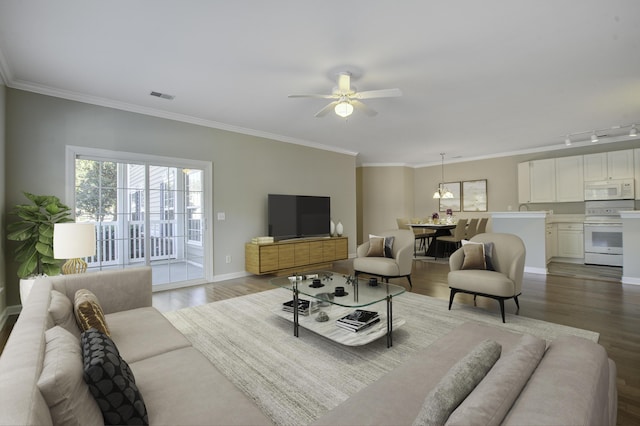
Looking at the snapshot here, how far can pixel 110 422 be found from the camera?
1044mm

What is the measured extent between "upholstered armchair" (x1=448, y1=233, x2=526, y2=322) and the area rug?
0.30 meters

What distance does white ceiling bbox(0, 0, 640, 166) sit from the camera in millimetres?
2391

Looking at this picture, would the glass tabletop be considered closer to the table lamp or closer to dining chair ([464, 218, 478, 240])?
the table lamp

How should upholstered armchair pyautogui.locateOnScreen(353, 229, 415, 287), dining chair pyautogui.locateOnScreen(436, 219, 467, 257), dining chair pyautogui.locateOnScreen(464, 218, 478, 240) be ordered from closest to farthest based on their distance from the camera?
upholstered armchair pyautogui.locateOnScreen(353, 229, 415, 287)
dining chair pyautogui.locateOnScreen(436, 219, 467, 257)
dining chair pyautogui.locateOnScreen(464, 218, 478, 240)

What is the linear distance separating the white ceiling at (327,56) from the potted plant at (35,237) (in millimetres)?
1468

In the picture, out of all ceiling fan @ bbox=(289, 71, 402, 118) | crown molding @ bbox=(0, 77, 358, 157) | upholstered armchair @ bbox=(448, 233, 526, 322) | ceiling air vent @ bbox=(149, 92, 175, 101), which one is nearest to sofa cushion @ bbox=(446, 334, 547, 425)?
upholstered armchair @ bbox=(448, 233, 526, 322)

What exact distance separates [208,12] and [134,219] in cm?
328

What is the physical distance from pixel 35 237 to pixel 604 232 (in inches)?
369

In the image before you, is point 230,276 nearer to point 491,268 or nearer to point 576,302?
point 491,268

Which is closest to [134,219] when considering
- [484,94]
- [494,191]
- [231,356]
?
[231,356]

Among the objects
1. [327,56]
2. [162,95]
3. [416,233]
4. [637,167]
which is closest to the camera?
[327,56]

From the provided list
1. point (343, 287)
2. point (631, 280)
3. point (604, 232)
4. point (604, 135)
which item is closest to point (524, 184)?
point (604, 135)

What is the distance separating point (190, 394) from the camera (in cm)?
132

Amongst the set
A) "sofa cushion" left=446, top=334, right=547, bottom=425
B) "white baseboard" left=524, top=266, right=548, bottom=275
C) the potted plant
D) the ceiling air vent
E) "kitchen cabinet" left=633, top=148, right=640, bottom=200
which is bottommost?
"white baseboard" left=524, top=266, right=548, bottom=275
